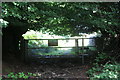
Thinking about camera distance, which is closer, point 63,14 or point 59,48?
point 63,14

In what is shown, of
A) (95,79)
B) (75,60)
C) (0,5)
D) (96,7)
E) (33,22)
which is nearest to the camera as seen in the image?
(0,5)

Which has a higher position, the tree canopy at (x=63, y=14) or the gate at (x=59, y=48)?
the tree canopy at (x=63, y=14)

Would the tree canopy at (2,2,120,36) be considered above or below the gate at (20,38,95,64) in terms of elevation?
above

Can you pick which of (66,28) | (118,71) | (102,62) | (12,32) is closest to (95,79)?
(118,71)

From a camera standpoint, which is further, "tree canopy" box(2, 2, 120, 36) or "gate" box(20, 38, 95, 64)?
"gate" box(20, 38, 95, 64)

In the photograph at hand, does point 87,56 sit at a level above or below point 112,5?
below

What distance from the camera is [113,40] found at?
6.03m

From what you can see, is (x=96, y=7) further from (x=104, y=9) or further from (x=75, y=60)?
(x=75, y=60)

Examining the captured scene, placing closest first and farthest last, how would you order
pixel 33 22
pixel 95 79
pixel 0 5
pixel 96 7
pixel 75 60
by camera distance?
1. pixel 0 5
2. pixel 95 79
3. pixel 96 7
4. pixel 33 22
5. pixel 75 60

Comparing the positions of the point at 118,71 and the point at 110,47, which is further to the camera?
the point at 110,47

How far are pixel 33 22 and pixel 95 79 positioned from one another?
8.63ft

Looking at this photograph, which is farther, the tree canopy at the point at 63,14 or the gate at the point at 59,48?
the gate at the point at 59,48

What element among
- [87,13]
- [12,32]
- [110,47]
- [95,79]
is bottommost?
[95,79]

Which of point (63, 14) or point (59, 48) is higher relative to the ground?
point (63, 14)
